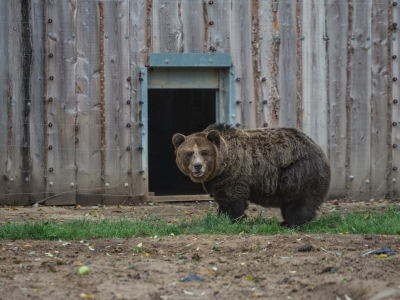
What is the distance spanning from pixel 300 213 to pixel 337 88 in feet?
12.0

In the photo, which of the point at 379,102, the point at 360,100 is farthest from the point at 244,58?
the point at 379,102

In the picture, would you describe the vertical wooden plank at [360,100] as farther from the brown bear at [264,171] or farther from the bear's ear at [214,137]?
the bear's ear at [214,137]

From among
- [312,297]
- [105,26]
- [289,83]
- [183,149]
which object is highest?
[105,26]

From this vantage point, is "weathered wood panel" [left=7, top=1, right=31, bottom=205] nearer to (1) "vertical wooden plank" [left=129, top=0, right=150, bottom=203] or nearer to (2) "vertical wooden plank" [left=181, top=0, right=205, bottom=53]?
(1) "vertical wooden plank" [left=129, top=0, right=150, bottom=203]

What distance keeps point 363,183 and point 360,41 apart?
96.5 inches

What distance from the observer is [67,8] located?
1177cm

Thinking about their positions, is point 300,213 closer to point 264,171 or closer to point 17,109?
point 264,171

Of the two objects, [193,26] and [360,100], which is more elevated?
[193,26]

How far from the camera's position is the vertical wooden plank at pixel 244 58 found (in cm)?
1223

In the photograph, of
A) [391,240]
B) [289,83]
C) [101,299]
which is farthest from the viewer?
[289,83]

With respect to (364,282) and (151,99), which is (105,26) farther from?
(364,282)

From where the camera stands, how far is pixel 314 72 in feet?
41.1

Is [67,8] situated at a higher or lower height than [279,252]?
higher

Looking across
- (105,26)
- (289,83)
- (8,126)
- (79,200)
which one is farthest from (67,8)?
(289,83)
